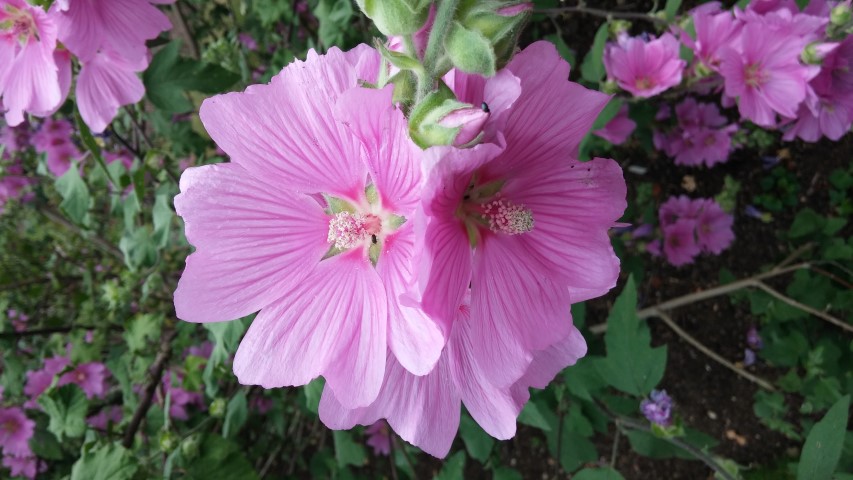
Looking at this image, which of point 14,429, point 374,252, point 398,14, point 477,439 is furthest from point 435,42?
point 14,429

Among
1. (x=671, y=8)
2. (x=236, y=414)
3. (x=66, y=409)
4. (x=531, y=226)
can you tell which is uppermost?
(x=531, y=226)

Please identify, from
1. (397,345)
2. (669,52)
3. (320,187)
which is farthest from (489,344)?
(669,52)

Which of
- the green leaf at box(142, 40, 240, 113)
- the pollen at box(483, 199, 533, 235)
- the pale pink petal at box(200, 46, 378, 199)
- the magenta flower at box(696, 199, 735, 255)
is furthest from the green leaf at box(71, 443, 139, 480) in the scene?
the magenta flower at box(696, 199, 735, 255)

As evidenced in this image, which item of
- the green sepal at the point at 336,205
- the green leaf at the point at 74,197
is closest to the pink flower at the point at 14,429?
the green leaf at the point at 74,197

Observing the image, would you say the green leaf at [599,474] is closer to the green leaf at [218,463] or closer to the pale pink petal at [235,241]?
the green leaf at [218,463]

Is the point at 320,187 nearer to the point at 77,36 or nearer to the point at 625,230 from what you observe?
the point at 77,36

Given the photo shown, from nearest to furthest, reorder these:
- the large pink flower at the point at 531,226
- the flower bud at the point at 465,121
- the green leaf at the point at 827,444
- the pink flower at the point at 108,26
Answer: the flower bud at the point at 465,121 < the large pink flower at the point at 531,226 < the green leaf at the point at 827,444 < the pink flower at the point at 108,26

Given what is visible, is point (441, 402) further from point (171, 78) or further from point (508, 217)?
point (171, 78)
